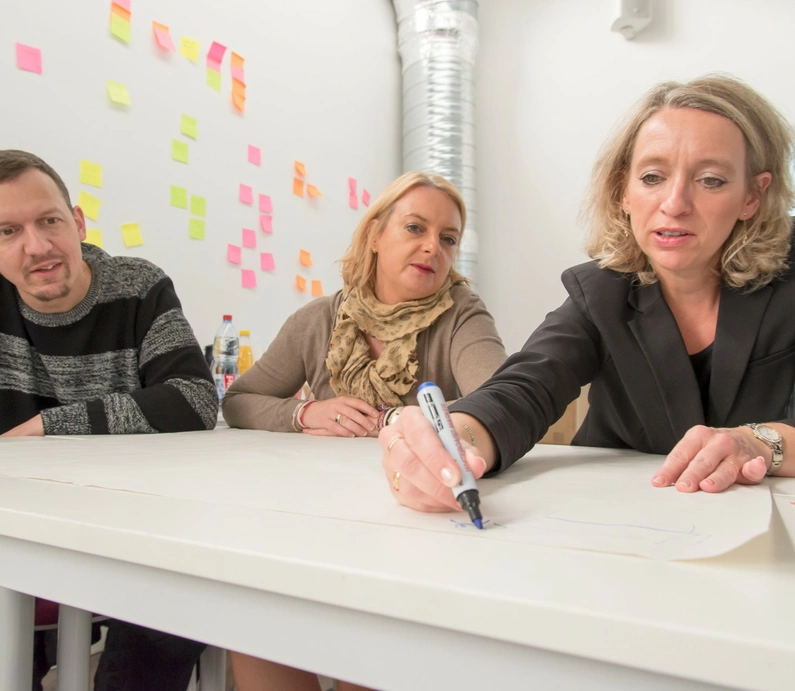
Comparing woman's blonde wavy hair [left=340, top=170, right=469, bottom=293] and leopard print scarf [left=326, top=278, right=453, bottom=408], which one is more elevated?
woman's blonde wavy hair [left=340, top=170, right=469, bottom=293]

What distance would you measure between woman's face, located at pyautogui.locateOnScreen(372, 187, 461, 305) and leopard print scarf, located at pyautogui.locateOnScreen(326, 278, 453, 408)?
4 cm

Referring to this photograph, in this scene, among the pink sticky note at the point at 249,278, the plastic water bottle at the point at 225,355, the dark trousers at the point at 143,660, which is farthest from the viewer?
the pink sticky note at the point at 249,278

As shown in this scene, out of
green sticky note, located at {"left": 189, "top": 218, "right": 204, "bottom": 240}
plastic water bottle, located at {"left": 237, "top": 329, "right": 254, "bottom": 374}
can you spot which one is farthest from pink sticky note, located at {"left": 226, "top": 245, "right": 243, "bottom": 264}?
plastic water bottle, located at {"left": 237, "top": 329, "right": 254, "bottom": 374}

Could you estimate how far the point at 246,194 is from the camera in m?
2.44

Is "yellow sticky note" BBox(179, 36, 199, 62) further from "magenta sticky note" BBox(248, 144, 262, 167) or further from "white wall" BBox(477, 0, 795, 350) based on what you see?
"white wall" BBox(477, 0, 795, 350)

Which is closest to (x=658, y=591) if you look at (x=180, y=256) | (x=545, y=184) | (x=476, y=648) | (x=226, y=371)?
(x=476, y=648)

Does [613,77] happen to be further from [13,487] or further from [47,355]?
[13,487]

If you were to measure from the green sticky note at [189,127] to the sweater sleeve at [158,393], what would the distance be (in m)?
0.87

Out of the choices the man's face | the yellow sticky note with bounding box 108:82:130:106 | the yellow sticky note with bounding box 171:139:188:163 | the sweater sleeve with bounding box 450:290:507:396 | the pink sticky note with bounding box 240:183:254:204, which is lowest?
the sweater sleeve with bounding box 450:290:507:396

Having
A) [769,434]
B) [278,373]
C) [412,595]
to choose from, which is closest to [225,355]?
[278,373]

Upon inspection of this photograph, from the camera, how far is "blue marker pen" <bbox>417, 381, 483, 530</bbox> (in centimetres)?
50

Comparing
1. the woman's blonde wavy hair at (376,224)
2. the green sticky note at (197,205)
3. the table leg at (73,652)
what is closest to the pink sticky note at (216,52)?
the green sticky note at (197,205)

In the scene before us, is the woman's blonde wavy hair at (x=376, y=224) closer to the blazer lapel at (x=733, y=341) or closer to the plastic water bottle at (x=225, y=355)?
the plastic water bottle at (x=225, y=355)

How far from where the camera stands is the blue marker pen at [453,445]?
0.50 metres
